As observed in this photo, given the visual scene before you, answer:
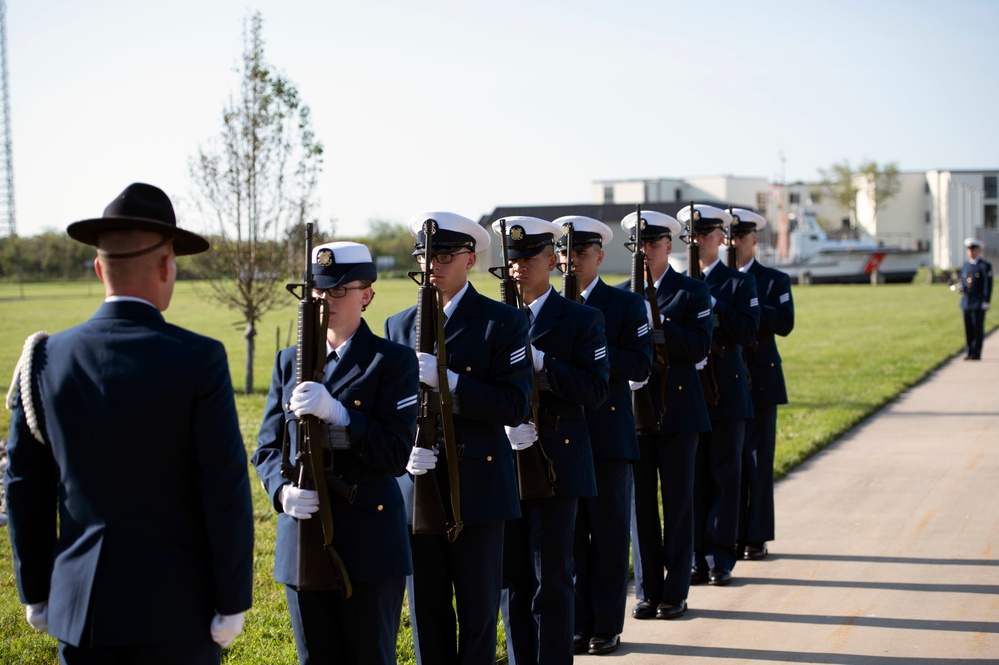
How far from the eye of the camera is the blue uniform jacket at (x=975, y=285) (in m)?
21.8

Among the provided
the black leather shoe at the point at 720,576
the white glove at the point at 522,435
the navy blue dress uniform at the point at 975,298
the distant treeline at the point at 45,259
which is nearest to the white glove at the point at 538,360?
the white glove at the point at 522,435

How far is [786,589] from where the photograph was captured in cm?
729

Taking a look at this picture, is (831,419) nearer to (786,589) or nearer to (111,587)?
(786,589)

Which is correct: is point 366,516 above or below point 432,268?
below

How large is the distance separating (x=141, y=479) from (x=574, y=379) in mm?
2696

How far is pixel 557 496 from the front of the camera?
18.4 feet

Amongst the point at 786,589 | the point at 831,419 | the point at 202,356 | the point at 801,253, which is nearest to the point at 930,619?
the point at 786,589

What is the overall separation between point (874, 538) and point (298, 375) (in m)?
5.85

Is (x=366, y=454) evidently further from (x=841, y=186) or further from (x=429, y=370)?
(x=841, y=186)

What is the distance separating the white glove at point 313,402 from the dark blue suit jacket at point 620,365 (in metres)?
2.38

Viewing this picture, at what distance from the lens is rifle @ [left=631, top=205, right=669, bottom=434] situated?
6867 millimetres

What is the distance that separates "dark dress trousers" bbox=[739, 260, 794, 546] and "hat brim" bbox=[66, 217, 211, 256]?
5.63 metres

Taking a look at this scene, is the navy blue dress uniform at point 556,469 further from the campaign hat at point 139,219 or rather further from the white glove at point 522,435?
the campaign hat at point 139,219

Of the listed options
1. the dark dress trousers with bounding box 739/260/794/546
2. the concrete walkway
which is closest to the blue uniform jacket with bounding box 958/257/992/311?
the concrete walkway
